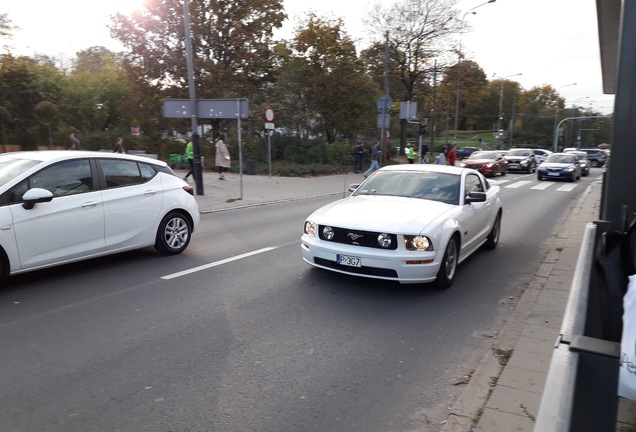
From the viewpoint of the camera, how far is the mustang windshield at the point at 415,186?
702cm

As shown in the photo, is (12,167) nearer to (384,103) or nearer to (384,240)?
(384,240)

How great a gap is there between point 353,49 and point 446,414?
1277 inches

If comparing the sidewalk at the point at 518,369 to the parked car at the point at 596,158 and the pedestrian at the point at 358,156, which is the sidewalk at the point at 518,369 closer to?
the pedestrian at the point at 358,156

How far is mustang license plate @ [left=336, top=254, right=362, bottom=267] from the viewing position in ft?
19.2

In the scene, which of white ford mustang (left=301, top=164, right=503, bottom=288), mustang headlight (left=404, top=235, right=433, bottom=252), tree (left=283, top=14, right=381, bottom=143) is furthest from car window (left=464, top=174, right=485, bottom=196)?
tree (left=283, top=14, right=381, bottom=143)

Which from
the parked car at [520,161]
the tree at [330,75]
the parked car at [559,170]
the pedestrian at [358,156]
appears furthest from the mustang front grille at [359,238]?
the parked car at [520,161]

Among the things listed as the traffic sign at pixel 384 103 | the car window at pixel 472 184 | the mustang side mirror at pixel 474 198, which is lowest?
the mustang side mirror at pixel 474 198

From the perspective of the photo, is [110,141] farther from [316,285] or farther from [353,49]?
[316,285]

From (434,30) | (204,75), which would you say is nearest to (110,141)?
(204,75)

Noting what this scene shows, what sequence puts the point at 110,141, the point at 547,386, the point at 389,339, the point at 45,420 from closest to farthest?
the point at 547,386, the point at 45,420, the point at 389,339, the point at 110,141

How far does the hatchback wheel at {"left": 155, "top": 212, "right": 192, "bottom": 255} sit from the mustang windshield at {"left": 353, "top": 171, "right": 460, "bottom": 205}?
2896 millimetres

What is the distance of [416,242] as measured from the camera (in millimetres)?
5762

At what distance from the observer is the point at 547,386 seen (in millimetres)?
1981

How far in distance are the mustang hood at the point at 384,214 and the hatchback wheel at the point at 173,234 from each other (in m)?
2.65
